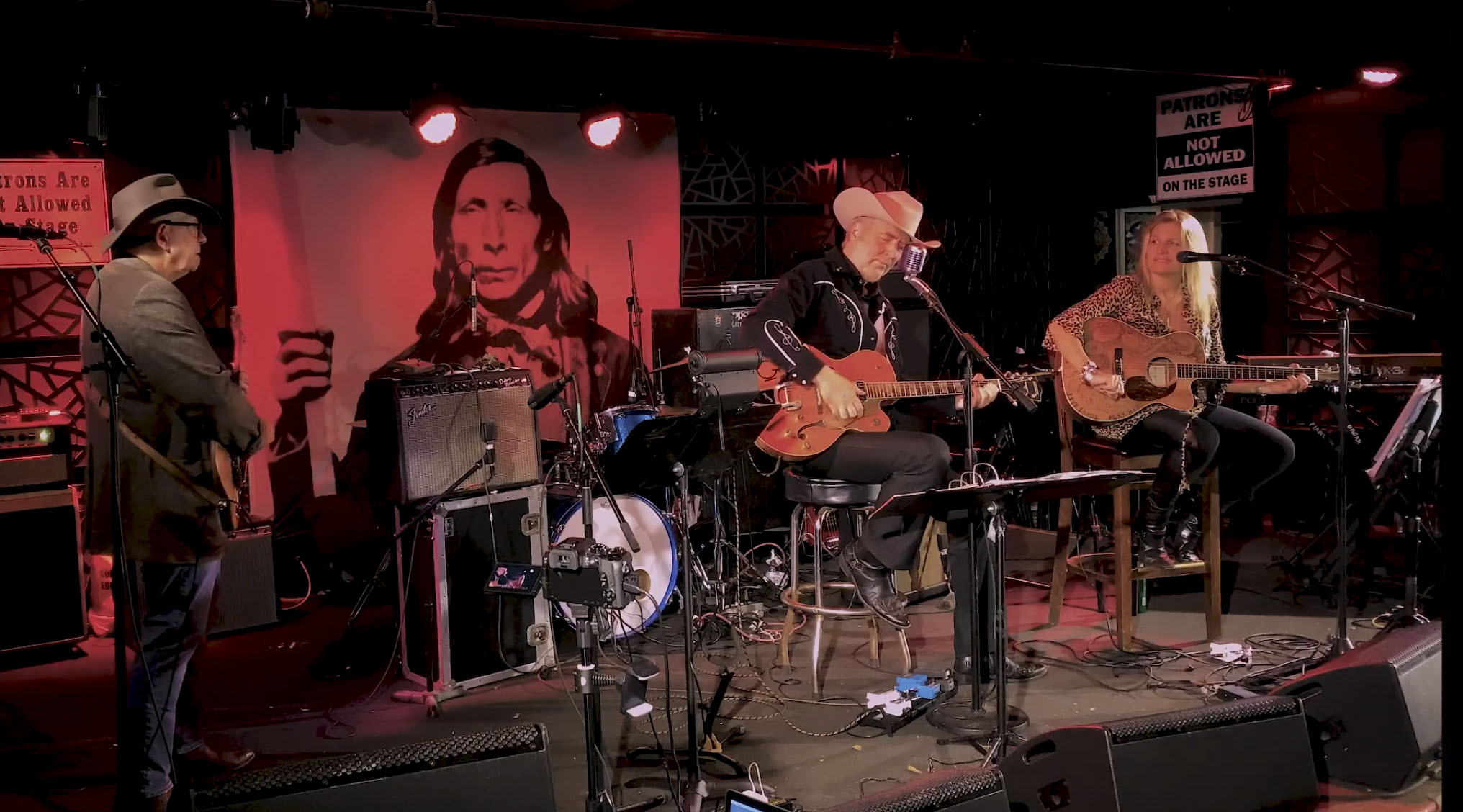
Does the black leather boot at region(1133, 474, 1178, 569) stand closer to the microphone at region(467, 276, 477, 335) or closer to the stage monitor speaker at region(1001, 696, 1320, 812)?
the stage monitor speaker at region(1001, 696, 1320, 812)

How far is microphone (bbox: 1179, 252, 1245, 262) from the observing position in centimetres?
530

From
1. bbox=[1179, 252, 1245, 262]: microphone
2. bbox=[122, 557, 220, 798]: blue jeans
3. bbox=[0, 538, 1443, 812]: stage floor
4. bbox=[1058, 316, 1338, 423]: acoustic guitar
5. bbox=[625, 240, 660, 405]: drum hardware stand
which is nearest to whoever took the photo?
bbox=[122, 557, 220, 798]: blue jeans

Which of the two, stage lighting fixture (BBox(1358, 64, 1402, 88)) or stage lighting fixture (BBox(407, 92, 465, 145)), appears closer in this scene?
stage lighting fixture (BBox(407, 92, 465, 145))

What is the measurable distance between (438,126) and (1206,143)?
18.0ft

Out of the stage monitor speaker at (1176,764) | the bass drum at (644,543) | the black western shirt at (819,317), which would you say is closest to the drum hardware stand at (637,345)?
the bass drum at (644,543)

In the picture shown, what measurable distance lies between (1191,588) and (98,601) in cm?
613

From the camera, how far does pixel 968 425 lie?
4469mm

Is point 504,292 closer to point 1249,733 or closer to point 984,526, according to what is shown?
point 984,526

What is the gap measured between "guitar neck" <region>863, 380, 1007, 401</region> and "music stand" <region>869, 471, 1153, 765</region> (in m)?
0.83

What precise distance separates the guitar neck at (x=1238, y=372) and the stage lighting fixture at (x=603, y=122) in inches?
148

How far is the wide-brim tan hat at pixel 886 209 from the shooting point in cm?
542

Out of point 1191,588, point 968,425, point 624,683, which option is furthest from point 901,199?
point 1191,588

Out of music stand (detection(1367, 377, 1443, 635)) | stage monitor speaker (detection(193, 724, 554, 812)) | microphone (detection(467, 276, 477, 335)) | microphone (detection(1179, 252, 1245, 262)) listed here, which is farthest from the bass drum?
music stand (detection(1367, 377, 1443, 635))

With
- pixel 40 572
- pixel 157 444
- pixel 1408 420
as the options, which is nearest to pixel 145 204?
pixel 157 444
